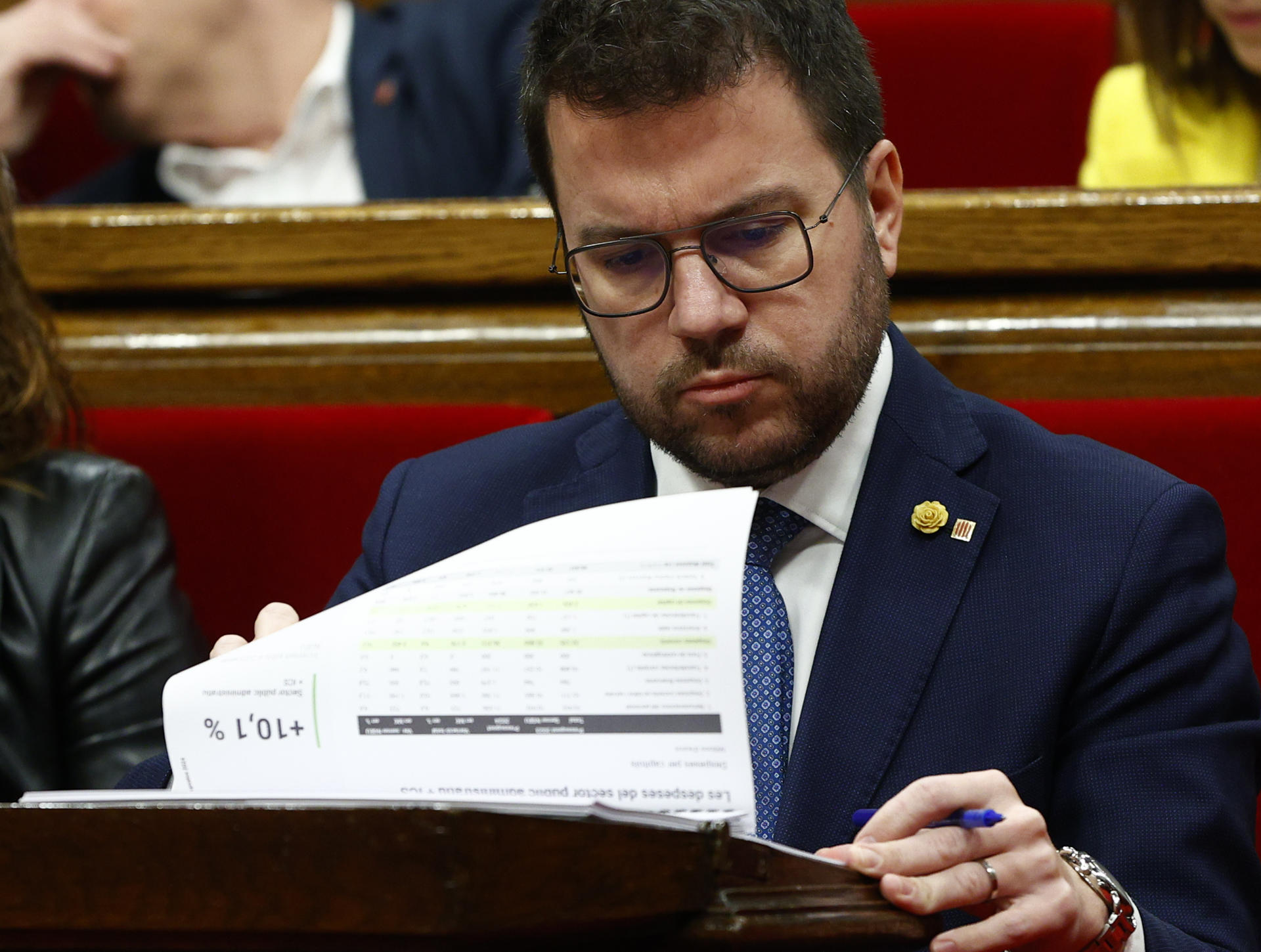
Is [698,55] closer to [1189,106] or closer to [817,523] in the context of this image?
[817,523]

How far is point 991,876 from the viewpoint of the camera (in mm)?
486

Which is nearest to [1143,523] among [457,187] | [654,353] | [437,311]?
[654,353]

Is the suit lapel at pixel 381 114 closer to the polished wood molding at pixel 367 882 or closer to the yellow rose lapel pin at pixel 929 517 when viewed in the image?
the yellow rose lapel pin at pixel 929 517

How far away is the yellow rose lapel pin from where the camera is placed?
70 centimetres

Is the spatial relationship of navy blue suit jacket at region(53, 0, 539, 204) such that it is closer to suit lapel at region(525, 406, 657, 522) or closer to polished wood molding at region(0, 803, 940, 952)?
suit lapel at region(525, 406, 657, 522)

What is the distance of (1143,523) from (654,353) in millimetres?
238

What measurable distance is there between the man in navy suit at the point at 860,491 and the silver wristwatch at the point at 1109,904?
0.04 meters

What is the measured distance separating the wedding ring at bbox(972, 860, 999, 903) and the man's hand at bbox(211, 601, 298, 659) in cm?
27

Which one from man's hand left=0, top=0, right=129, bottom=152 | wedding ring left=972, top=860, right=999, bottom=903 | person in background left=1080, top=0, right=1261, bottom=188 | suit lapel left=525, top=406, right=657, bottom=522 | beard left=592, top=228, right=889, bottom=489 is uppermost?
man's hand left=0, top=0, right=129, bottom=152

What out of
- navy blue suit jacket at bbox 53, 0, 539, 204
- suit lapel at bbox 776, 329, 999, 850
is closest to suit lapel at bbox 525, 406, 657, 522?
suit lapel at bbox 776, 329, 999, 850

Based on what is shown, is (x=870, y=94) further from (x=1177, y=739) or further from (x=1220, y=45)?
(x=1220, y=45)

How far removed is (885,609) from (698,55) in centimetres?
27

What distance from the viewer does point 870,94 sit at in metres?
0.73

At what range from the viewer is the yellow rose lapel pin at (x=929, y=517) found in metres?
0.70
